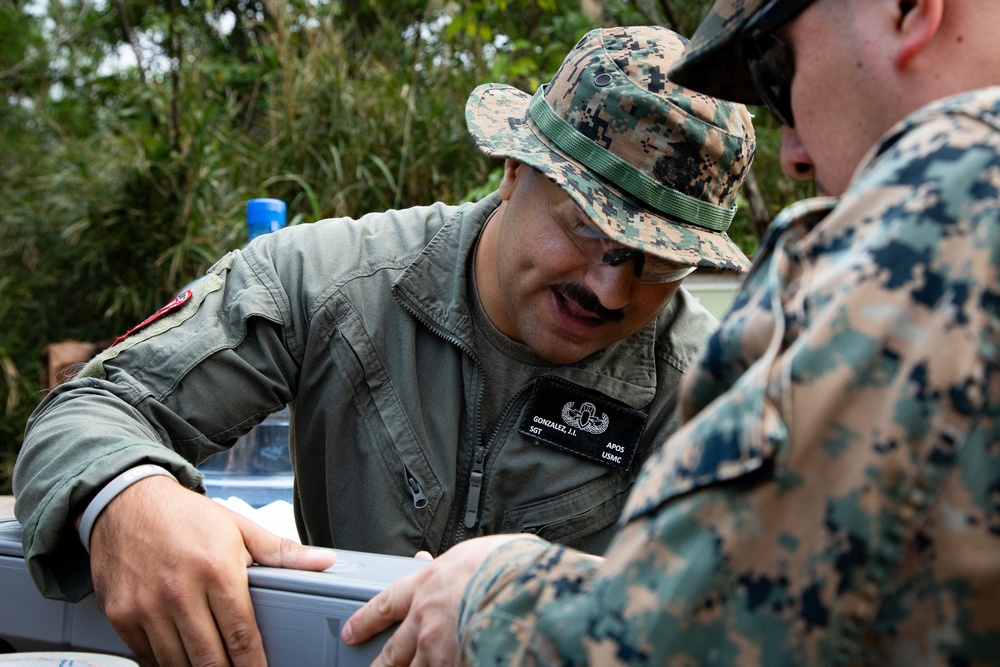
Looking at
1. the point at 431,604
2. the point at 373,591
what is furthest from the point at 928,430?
the point at 373,591

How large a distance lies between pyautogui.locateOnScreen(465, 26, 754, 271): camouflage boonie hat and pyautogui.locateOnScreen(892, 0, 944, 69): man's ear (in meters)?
0.92

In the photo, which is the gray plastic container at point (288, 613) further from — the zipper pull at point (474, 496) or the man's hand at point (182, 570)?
the zipper pull at point (474, 496)

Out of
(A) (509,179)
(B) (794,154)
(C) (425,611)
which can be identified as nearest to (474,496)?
(A) (509,179)

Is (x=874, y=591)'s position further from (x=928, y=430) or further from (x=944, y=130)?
(x=944, y=130)

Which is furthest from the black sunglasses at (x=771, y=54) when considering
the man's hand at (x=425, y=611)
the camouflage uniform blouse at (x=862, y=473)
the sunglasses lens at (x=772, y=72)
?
the man's hand at (x=425, y=611)

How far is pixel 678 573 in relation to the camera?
2.31ft

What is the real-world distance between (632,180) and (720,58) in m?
0.73

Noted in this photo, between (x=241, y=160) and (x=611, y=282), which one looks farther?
(x=241, y=160)

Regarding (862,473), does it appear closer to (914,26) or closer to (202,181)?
(914,26)

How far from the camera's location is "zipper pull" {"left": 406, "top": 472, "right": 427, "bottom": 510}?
2.07m

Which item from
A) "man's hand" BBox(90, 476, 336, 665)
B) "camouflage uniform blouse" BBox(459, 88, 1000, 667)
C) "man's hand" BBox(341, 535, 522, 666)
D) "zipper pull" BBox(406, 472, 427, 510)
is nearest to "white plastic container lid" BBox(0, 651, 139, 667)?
"man's hand" BBox(90, 476, 336, 665)

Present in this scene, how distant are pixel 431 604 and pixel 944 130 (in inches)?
27.4

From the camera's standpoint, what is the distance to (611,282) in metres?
1.88

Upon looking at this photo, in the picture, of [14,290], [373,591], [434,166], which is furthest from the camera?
[14,290]
